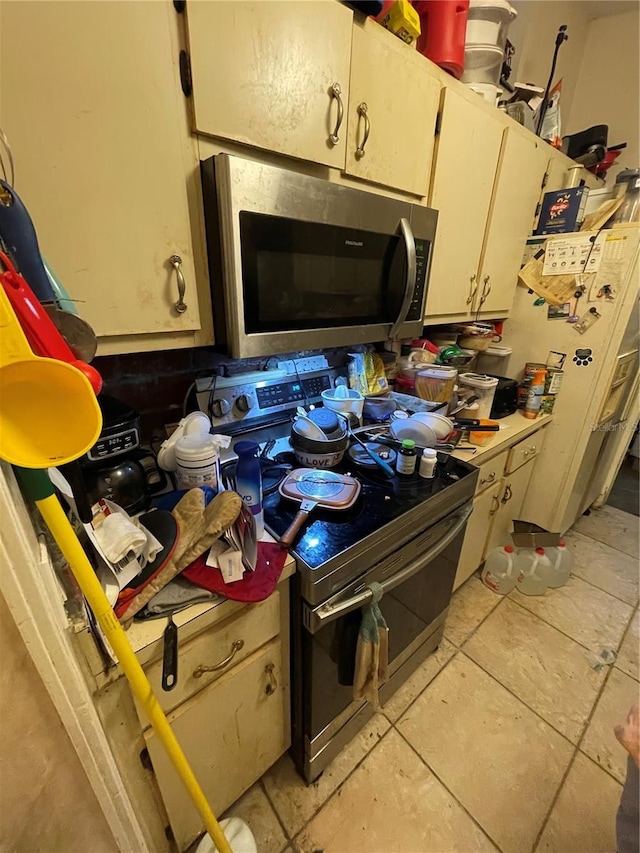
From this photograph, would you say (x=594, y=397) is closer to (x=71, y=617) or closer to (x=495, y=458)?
(x=495, y=458)

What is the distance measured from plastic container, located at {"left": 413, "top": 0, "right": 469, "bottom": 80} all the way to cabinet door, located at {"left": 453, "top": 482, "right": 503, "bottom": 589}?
1.52 metres

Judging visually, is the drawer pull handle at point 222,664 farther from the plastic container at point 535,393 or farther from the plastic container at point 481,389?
the plastic container at point 535,393

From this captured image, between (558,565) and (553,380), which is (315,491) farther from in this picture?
(558,565)

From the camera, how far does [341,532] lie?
778mm

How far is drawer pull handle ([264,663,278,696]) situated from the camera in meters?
0.80

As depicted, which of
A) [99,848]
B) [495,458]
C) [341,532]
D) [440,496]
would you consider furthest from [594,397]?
[99,848]

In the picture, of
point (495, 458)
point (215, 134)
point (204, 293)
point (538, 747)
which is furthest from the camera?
point (495, 458)

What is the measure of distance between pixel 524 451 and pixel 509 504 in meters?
0.28

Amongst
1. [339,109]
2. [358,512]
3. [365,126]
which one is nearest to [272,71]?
[339,109]

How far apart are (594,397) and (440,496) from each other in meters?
1.19

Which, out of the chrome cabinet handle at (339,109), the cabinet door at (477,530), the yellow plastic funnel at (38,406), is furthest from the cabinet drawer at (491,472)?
the yellow plastic funnel at (38,406)

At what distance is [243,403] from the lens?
1.04m

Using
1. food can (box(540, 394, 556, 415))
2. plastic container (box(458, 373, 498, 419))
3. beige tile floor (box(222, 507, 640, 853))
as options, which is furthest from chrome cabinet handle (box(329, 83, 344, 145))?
beige tile floor (box(222, 507, 640, 853))

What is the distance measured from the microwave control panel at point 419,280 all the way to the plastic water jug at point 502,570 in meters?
1.27
